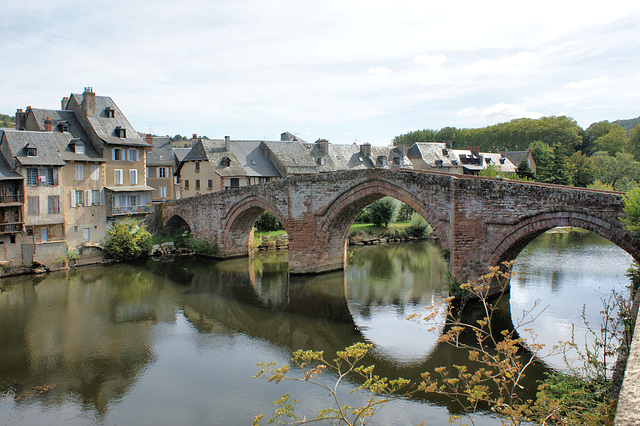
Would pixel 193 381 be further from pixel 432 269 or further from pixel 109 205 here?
pixel 109 205

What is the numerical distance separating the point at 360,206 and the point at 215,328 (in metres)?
8.66

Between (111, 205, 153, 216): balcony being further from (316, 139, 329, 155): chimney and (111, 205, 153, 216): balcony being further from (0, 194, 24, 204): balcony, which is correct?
(316, 139, 329, 155): chimney

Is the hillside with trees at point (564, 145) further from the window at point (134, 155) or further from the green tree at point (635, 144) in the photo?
the window at point (134, 155)

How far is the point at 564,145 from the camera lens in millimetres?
67062

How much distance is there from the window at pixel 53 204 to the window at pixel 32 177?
0.94m

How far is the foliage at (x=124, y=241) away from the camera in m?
27.1

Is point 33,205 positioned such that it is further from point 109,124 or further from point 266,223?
point 266,223

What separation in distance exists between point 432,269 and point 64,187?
19.1 metres

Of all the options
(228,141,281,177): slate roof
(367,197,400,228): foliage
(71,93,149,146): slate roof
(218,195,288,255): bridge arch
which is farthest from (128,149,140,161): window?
(367,197,400,228): foliage

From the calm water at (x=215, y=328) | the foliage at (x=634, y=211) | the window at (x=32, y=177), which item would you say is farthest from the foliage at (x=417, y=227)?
the foliage at (x=634, y=211)

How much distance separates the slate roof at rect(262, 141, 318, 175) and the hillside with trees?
22.2 meters

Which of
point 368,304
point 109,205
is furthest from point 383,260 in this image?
point 109,205

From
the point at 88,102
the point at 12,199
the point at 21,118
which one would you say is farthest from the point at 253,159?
the point at 12,199

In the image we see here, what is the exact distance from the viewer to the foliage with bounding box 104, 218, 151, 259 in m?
27.1
